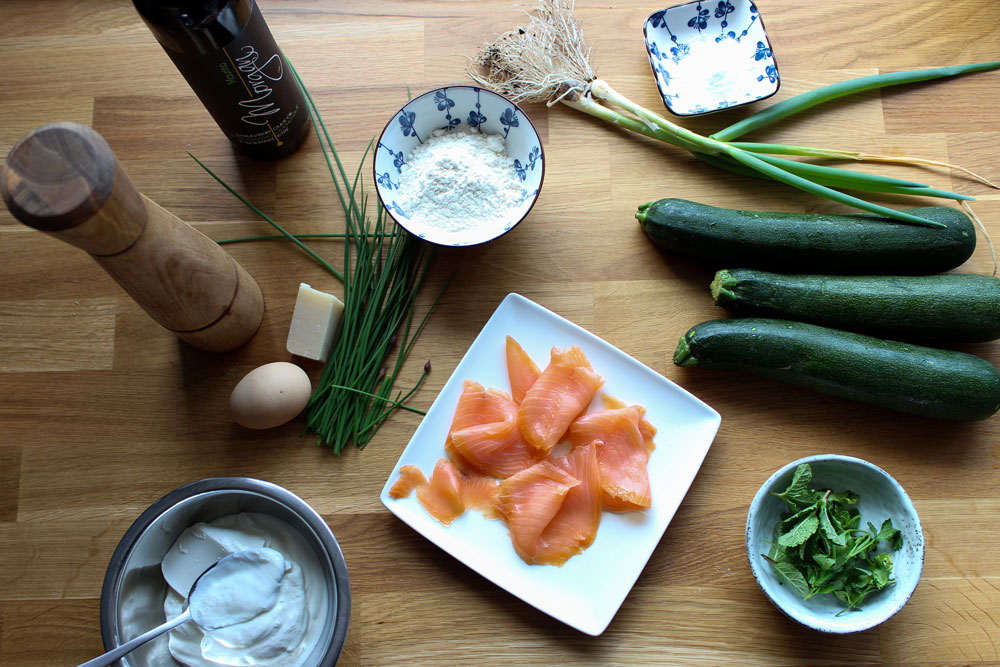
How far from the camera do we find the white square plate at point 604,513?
1253 mm

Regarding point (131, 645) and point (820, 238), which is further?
point (820, 238)

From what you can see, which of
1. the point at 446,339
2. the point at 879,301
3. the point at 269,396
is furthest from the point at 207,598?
the point at 879,301

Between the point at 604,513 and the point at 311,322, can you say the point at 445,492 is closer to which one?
the point at 604,513

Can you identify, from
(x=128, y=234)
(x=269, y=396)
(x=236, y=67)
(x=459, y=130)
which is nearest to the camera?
(x=128, y=234)

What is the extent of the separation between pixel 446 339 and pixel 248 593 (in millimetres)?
594

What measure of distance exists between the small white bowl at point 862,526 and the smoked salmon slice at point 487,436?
17.3 inches

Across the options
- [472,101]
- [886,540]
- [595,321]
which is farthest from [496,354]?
[886,540]

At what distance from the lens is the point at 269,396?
124 cm

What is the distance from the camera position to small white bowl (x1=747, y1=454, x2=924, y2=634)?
1178 millimetres

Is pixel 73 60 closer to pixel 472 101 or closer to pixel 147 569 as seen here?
pixel 472 101

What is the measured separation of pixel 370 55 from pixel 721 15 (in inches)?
30.4

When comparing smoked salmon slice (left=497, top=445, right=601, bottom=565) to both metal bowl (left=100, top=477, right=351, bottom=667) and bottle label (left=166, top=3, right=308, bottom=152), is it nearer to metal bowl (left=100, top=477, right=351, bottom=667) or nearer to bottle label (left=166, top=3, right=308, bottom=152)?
metal bowl (left=100, top=477, right=351, bottom=667)

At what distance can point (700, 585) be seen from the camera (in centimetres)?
129

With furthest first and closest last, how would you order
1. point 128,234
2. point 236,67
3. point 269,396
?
point 269,396 < point 236,67 < point 128,234
